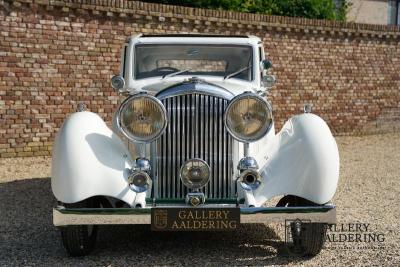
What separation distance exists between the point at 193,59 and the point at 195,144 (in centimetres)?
137

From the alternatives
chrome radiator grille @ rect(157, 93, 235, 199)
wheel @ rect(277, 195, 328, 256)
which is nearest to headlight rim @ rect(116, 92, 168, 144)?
chrome radiator grille @ rect(157, 93, 235, 199)

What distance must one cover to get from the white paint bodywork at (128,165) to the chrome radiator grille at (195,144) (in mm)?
153

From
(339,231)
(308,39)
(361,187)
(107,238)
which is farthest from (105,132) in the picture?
(308,39)

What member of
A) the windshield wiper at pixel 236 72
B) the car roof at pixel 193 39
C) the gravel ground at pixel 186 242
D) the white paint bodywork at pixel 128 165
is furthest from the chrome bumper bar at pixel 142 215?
the car roof at pixel 193 39

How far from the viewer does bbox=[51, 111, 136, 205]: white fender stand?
4.01m

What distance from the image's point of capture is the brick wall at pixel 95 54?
913 centimetres

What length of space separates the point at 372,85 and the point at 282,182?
414 inches

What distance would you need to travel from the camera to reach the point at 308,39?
41.6 feet

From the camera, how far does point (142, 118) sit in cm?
419

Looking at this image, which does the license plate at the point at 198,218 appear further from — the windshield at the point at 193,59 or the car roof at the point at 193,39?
the car roof at the point at 193,39

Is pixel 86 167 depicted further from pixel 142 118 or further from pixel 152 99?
pixel 152 99

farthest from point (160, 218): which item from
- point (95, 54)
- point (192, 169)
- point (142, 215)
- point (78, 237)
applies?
point (95, 54)

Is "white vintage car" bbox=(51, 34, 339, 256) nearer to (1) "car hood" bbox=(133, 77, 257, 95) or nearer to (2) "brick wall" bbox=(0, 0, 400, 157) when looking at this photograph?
(1) "car hood" bbox=(133, 77, 257, 95)

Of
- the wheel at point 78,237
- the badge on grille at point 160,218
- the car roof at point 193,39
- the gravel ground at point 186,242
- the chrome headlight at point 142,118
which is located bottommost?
the gravel ground at point 186,242
